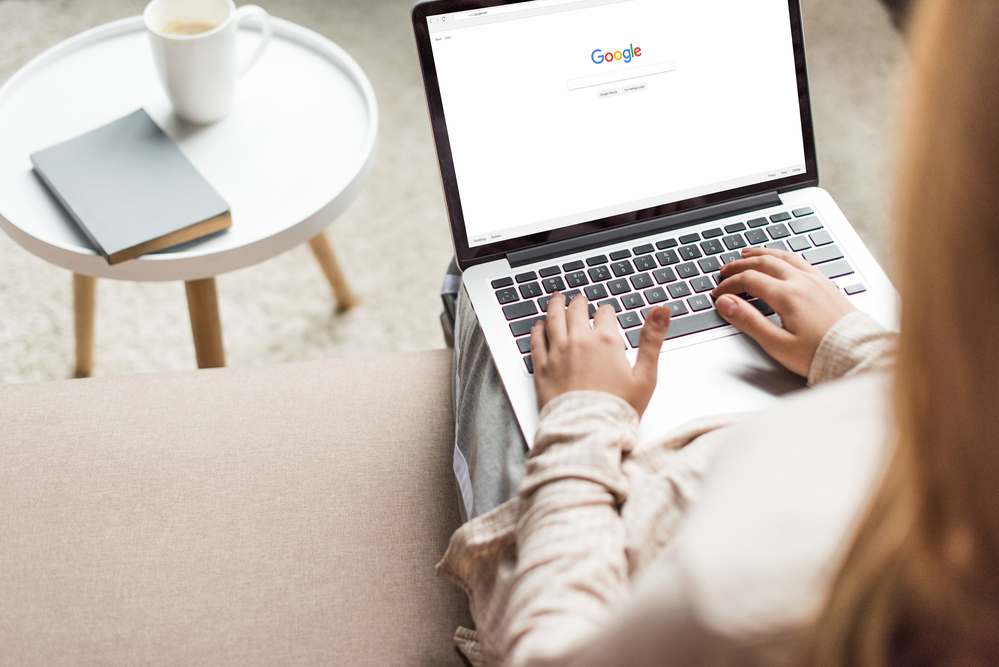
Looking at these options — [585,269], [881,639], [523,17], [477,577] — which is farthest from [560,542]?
[523,17]

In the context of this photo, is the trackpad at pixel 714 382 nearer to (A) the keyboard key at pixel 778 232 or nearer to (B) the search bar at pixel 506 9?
(A) the keyboard key at pixel 778 232

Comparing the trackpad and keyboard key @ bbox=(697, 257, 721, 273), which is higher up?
keyboard key @ bbox=(697, 257, 721, 273)

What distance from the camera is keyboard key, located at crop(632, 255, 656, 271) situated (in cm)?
72

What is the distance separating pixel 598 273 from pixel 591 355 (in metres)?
0.15

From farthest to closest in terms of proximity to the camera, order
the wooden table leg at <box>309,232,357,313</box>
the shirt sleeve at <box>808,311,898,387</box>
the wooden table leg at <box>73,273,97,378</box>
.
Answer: the wooden table leg at <box>309,232,357,313</box> < the wooden table leg at <box>73,273,97,378</box> < the shirt sleeve at <box>808,311,898,387</box>

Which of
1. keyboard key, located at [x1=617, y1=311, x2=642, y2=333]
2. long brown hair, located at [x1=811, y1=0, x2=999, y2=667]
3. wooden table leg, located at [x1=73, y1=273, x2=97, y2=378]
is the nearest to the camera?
long brown hair, located at [x1=811, y1=0, x2=999, y2=667]

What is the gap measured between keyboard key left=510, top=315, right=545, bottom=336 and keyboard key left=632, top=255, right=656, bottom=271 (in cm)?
13

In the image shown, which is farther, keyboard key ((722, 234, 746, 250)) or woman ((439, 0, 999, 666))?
keyboard key ((722, 234, 746, 250))

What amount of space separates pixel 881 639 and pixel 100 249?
81 cm

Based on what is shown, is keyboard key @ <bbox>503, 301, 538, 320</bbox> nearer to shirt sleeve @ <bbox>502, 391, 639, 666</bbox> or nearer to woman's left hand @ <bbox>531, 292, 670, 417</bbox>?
woman's left hand @ <bbox>531, 292, 670, 417</bbox>

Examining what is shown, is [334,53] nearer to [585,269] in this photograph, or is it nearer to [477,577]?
[585,269]

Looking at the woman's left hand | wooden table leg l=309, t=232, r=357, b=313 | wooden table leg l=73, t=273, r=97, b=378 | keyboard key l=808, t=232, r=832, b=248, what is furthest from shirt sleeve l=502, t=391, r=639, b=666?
wooden table leg l=73, t=273, r=97, b=378

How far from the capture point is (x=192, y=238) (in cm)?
83

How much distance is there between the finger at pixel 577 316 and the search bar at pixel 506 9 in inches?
10.8
